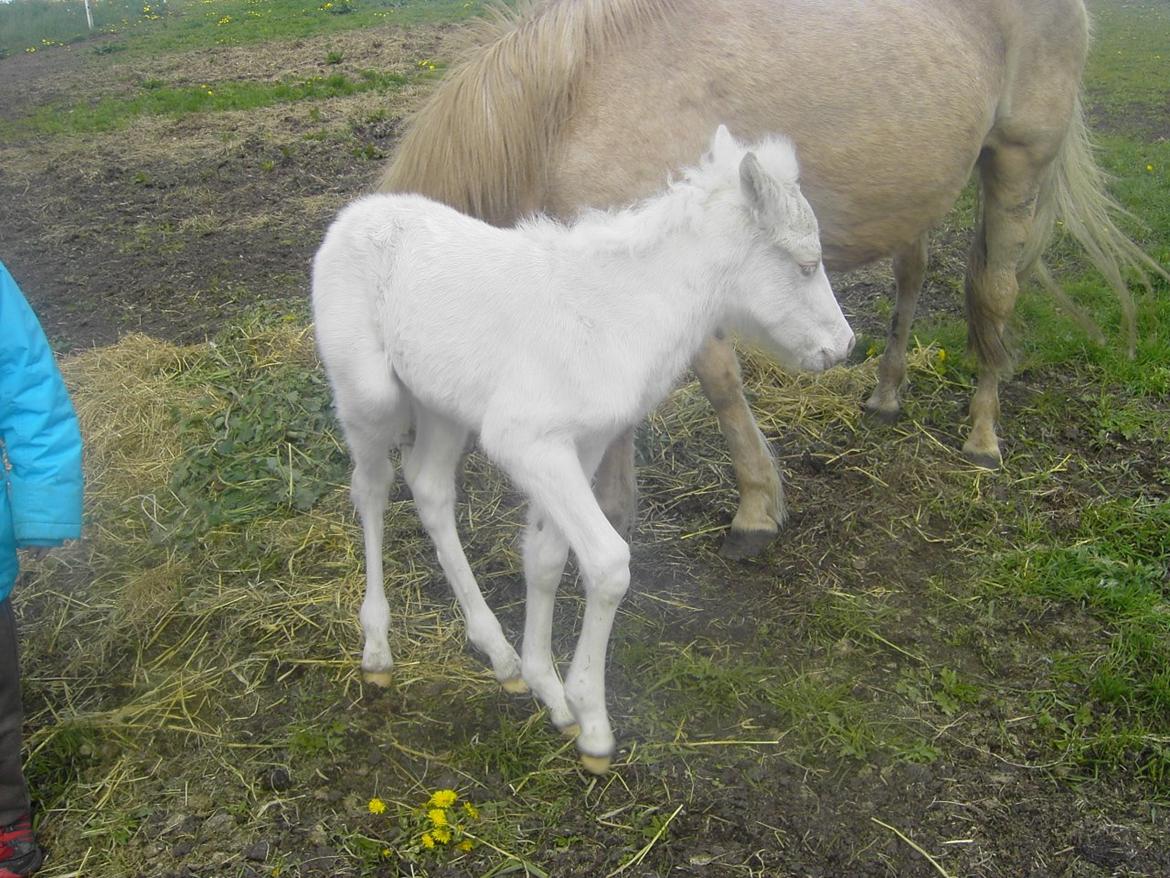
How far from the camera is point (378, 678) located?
3141 mm

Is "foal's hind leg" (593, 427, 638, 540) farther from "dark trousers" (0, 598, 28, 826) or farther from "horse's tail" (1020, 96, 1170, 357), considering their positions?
"horse's tail" (1020, 96, 1170, 357)

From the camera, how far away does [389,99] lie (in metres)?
10.1

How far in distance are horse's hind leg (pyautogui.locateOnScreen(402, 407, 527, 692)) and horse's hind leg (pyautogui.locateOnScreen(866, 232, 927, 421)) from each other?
2484 millimetres

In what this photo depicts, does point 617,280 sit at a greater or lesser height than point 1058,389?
greater

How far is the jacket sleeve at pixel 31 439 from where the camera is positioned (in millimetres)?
2533

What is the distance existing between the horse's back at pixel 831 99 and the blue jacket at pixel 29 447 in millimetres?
1693

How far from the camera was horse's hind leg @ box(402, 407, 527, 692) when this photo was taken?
305cm

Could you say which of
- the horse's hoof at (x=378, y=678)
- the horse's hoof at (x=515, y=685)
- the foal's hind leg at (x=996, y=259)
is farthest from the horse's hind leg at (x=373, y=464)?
the foal's hind leg at (x=996, y=259)

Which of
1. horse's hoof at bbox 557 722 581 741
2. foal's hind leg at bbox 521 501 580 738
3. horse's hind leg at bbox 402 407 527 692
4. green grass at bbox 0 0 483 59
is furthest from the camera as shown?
green grass at bbox 0 0 483 59

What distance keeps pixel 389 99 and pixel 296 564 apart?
7483 mm

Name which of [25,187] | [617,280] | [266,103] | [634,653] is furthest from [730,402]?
[266,103]

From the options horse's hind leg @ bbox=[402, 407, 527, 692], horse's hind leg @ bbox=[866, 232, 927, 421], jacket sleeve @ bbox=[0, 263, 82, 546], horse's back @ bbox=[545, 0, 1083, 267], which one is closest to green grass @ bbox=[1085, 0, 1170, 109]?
horse's hind leg @ bbox=[866, 232, 927, 421]

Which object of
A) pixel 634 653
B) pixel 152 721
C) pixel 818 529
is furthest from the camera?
pixel 818 529

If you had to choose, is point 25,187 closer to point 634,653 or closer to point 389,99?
point 389,99
